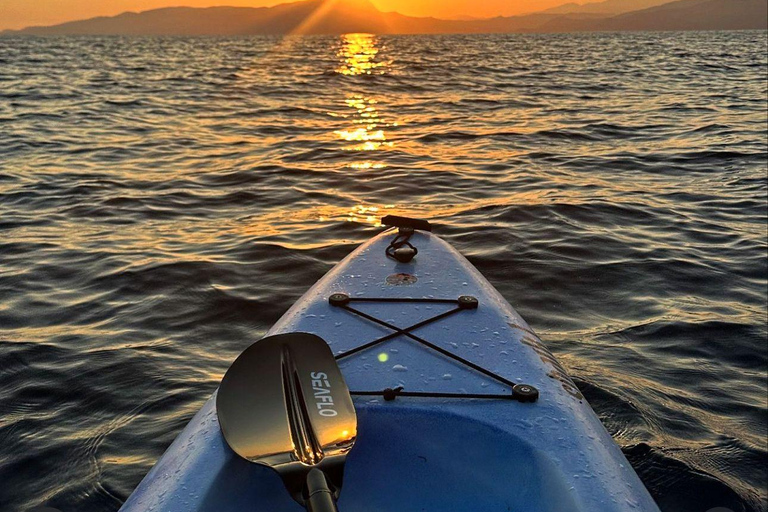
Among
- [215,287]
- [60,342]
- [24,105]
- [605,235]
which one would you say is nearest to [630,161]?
[605,235]

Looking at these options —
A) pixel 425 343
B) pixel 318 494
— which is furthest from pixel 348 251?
pixel 318 494

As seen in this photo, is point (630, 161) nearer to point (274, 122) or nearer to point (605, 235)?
point (605, 235)

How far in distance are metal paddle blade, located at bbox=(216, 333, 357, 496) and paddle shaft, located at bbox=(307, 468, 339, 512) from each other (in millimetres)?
46

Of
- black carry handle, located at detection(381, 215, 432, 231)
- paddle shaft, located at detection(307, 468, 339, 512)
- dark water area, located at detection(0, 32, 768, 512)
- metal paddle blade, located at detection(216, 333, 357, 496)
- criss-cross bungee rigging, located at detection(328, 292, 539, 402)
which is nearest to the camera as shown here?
paddle shaft, located at detection(307, 468, 339, 512)

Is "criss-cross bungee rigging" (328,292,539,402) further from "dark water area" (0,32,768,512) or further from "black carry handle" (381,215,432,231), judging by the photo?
"dark water area" (0,32,768,512)

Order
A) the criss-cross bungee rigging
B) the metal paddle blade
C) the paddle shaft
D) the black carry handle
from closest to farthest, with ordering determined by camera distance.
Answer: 1. the paddle shaft
2. the metal paddle blade
3. the criss-cross bungee rigging
4. the black carry handle

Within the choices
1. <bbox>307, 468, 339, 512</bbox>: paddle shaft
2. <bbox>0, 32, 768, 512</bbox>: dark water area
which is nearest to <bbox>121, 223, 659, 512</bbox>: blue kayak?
<bbox>307, 468, 339, 512</bbox>: paddle shaft

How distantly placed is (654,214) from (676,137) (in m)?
4.83

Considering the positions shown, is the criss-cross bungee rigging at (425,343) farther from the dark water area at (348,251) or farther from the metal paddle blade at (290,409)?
the dark water area at (348,251)

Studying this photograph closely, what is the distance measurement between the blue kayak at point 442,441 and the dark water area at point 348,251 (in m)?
0.96

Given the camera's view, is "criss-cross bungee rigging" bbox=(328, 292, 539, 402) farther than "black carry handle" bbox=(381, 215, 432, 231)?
No

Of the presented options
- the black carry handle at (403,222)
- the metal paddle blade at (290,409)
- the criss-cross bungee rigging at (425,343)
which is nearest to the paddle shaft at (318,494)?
the metal paddle blade at (290,409)

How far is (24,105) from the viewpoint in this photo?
49.2 ft

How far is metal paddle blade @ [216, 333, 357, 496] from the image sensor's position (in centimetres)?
190
